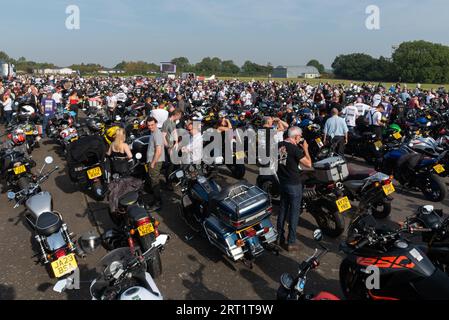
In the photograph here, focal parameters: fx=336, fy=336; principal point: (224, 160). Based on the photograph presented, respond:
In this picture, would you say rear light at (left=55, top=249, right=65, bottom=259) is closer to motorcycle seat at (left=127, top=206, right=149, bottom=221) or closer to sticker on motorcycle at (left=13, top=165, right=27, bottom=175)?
motorcycle seat at (left=127, top=206, right=149, bottom=221)

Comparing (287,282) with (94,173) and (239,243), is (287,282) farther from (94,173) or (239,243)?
(94,173)

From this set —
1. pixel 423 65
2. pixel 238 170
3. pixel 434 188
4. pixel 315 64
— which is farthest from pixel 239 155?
pixel 315 64

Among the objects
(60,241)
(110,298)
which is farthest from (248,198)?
(60,241)

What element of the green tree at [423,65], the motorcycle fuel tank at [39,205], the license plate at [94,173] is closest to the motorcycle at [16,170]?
the license plate at [94,173]

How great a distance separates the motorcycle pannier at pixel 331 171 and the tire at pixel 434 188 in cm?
236

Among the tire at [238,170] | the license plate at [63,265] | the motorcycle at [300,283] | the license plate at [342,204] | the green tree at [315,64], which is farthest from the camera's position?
the green tree at [315,64]

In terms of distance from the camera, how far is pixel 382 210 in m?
5.75

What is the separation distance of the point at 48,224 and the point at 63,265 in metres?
0.52

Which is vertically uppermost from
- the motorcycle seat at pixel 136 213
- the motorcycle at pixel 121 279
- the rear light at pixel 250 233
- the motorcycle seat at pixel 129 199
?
the motorcycle seat at pixel 129 199

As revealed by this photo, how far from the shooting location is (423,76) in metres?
72.9

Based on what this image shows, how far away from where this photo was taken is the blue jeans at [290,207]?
15.0 ft

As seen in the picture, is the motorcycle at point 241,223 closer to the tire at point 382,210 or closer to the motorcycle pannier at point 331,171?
the motorcycle pannier at point 331,171

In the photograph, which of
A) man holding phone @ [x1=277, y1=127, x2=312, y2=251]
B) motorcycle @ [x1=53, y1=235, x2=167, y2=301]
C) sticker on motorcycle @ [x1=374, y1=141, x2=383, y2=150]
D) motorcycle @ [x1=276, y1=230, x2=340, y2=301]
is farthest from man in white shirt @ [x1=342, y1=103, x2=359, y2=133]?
motorcycle @ [x1=53, y1=235, x2=167, y2=301]
